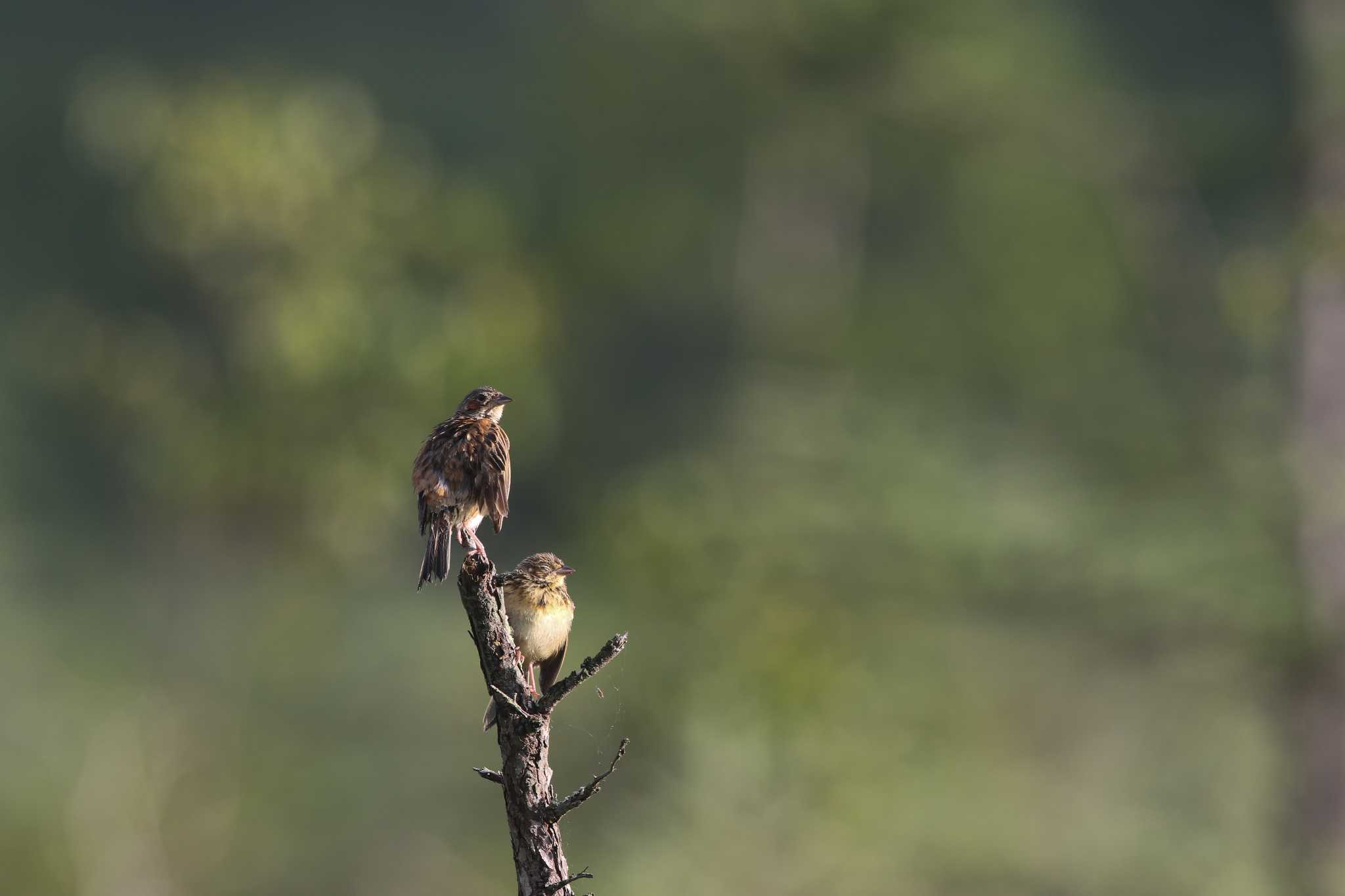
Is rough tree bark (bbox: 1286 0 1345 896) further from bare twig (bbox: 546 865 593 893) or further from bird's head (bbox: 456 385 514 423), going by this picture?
bare twig (bbox: 546 865 593 893)

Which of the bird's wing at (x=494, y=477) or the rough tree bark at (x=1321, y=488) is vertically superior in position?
the rough tree bark at (x=1321, y=488)

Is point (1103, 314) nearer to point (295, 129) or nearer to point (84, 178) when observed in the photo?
point (295, 129)

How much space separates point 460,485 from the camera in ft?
15.1

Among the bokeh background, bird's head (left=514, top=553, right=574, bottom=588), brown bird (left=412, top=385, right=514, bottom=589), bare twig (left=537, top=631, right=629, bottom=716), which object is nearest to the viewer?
bare twig (left=537, top=631, right=629, bottom=716)

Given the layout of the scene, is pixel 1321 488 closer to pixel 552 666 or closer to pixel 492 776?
pixel 552 666

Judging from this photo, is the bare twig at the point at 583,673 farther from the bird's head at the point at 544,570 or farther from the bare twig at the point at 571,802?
the bird's head at the point at 544,570

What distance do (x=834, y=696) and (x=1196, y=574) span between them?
3.49m

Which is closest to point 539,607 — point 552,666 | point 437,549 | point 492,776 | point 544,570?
point 544,570

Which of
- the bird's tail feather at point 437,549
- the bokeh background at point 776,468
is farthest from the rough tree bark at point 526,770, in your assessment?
the bokeh background at point 776,468

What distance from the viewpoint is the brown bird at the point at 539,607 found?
4.64 meters

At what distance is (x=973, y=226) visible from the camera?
29.3 m

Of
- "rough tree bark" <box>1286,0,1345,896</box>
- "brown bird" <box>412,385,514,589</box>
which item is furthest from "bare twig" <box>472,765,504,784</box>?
"rough tree bark" <box>1286,0,1345,896</box>

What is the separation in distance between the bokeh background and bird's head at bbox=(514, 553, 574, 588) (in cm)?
284

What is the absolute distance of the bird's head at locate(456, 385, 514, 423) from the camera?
196 inches
